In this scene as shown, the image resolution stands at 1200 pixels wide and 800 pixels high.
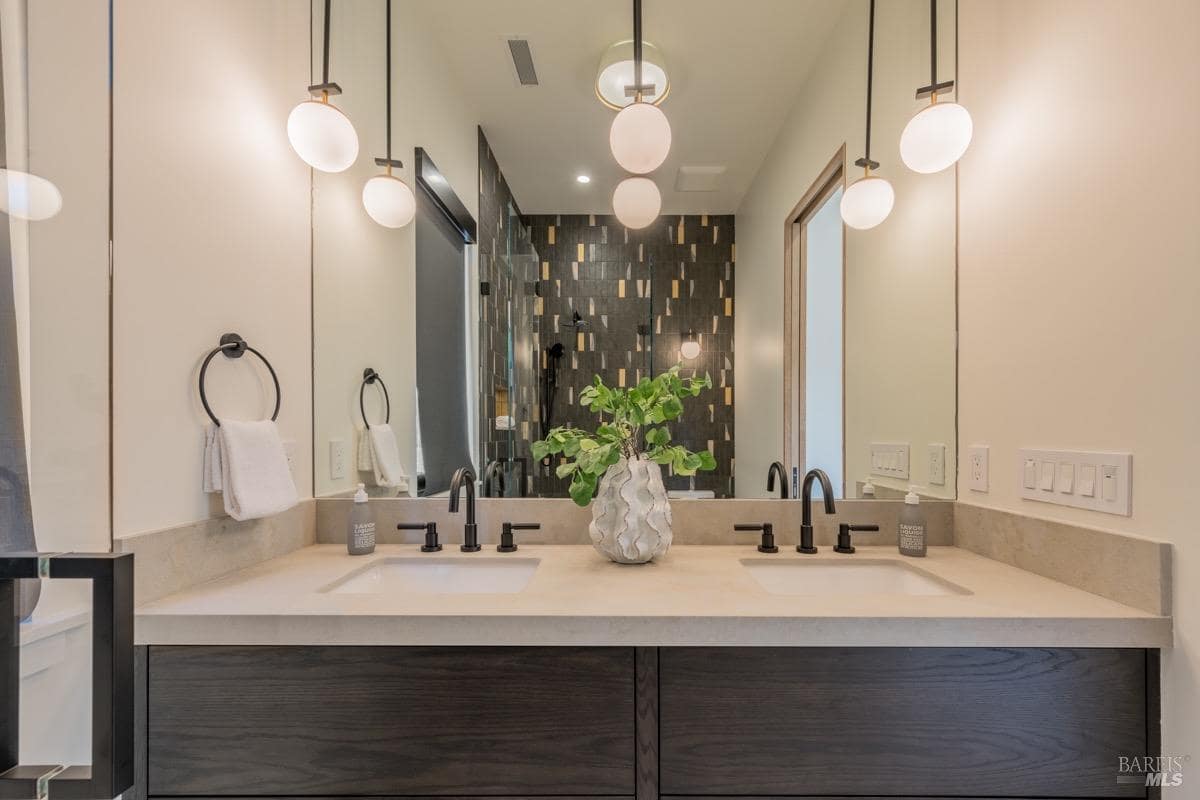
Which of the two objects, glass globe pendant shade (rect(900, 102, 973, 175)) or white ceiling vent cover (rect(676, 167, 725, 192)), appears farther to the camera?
white ceiling vent cover (rect(676, 167, 725, 192))

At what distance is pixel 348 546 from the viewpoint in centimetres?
135

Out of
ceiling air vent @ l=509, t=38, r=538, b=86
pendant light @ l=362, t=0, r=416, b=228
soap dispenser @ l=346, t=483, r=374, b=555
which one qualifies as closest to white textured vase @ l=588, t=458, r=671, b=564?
soap dispenser @ l=346, t=483, r=374, b=555

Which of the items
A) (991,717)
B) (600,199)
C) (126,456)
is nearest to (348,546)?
(126,456)

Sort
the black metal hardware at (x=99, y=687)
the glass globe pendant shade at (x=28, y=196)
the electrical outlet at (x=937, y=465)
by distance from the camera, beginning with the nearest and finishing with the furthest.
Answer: the black metal hardware at (x=99, y=687) → the glass globe pendant shade at (x=28, y=196) → the electrical outlet at (x=937, y=465)

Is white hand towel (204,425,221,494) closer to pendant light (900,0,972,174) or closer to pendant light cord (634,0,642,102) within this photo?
pendant light cord (634,0,642,102)

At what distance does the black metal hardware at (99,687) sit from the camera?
527 millimetres

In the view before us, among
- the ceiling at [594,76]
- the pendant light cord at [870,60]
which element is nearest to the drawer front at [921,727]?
the ceiling at [594,76]

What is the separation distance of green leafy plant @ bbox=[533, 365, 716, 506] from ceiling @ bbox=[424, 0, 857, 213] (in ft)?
1.79

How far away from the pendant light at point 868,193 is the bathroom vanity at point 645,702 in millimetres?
1022

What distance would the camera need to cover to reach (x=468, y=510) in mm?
1419

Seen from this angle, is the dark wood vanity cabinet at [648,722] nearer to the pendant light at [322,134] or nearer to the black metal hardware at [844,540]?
the black metal hardware at [844,540]

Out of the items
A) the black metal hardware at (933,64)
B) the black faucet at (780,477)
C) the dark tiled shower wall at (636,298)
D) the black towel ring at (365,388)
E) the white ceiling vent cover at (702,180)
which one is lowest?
the black faucet at (780,477)

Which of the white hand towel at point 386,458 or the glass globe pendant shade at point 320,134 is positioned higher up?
the glass globe pendant shade at point 320,134

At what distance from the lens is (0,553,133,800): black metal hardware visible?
0.53 meters
